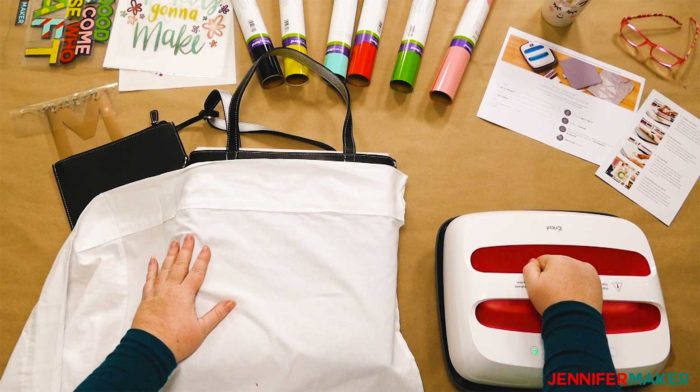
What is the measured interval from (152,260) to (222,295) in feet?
0.34

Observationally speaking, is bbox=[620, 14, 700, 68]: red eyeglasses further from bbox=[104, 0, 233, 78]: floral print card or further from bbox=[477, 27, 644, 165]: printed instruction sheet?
bbox=[104, 0, 233, 78]: floral print card

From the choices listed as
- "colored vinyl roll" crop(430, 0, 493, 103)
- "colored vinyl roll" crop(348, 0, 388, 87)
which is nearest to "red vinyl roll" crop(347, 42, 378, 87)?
"colored vinyl roll" crop(348, 0, 388, 87)

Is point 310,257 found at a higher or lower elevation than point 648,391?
higher

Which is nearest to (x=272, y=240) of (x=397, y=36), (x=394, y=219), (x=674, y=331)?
(x=394, y=219)

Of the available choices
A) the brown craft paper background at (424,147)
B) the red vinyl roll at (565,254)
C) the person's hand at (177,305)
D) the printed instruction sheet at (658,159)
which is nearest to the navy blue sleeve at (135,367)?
the person's hand at (177,305)

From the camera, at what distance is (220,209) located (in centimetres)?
56

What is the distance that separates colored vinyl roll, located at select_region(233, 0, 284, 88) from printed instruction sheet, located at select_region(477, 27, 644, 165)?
1.09 ft

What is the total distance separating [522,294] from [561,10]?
19.1 inches

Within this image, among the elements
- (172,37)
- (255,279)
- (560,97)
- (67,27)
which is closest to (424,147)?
(560,97)

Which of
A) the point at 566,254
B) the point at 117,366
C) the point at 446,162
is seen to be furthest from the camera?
the point at 446,162

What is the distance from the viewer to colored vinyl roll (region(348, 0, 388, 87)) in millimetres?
728

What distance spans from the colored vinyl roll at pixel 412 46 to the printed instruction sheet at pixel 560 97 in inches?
4.9

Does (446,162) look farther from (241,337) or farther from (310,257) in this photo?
(241,337)

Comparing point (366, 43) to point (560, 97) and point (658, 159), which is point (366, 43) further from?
point (658, 159)
